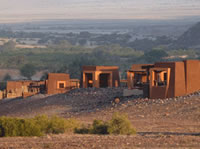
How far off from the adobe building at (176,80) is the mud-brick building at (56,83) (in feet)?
35.6

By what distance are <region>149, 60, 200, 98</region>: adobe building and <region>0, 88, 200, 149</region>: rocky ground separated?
0.75m

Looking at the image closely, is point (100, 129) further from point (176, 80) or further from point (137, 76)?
point (137, 76)

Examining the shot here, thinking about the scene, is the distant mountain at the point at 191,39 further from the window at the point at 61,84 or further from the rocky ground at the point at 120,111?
the rocky ground at the point at 120,111

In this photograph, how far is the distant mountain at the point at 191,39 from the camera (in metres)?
150

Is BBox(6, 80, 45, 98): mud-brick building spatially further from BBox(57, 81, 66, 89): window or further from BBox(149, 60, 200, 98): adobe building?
BBox(149, 60, 200, 98): adobe building

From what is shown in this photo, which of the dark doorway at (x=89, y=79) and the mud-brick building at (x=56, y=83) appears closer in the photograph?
the dark doorway at (x=89, y=79)

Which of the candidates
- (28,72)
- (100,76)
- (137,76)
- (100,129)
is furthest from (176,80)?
(28,72)

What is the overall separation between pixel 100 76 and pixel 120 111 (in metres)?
12.6

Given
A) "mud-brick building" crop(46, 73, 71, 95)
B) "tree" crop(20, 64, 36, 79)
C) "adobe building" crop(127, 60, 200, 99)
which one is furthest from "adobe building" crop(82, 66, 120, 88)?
"tree" crop(20, 64, 36, 79)

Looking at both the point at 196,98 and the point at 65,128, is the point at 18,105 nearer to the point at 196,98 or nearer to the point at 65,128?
the point at 196,98

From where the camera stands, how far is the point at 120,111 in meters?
23.8

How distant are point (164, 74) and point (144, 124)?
30.1 ft

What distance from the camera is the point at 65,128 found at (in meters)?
17.2

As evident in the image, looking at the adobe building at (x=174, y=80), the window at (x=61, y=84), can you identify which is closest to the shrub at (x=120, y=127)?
the adobe building at (x=174, y=80)
